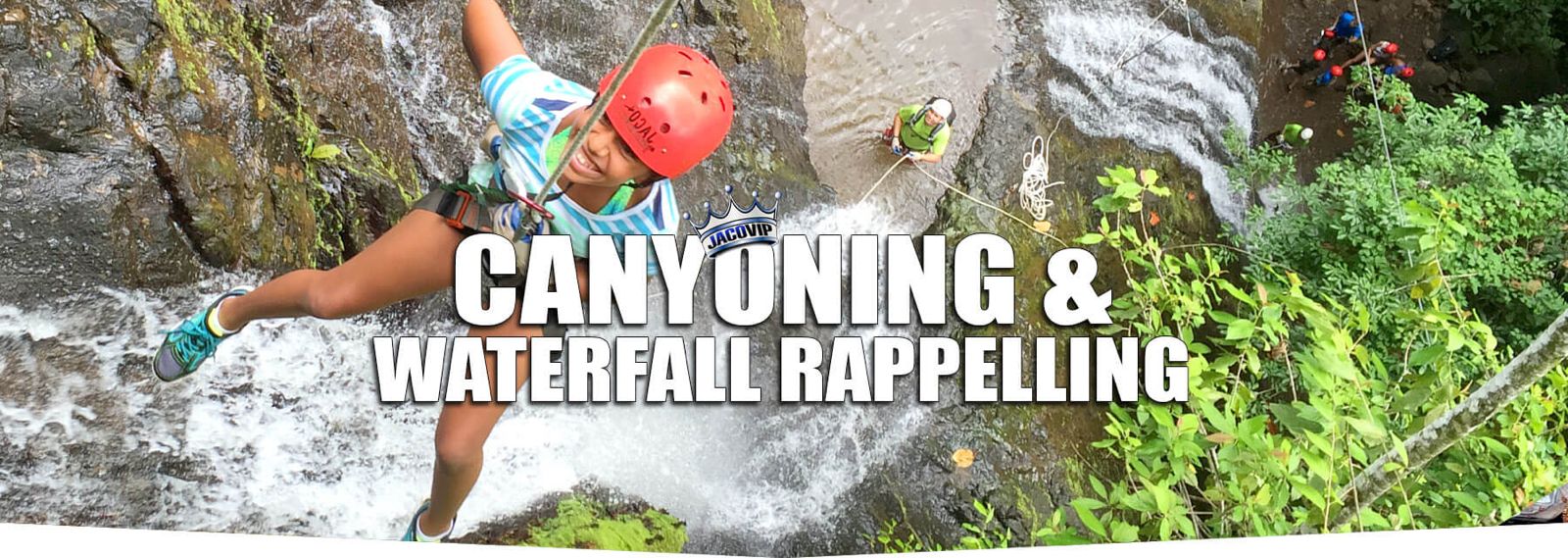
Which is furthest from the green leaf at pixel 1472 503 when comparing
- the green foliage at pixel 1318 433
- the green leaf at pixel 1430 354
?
the green leaf at pixel 1430 354

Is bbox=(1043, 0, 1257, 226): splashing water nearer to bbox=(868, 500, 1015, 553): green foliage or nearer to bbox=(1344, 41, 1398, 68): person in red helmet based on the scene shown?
bbox=(1344, 41, 1398, 68): person in red helmet

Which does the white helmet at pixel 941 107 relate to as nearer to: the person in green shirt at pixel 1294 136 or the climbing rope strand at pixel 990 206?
the climbing rope strand at pixel 990 206

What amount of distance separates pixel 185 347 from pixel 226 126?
459 millimetres

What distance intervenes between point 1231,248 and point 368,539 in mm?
2515

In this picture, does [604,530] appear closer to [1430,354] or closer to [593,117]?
[593,117]

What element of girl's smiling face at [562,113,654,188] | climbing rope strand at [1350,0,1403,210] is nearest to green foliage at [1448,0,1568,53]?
climbing rope strand at [1350,0,1403,210]

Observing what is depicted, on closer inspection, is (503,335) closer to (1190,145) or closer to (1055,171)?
(1055,171)

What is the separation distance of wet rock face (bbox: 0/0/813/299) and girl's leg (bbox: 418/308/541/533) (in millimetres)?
385

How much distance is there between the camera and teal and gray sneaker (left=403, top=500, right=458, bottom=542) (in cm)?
193

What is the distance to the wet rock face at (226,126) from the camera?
1.77 metres

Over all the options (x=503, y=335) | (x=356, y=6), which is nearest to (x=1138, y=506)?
(x=503, y=335)

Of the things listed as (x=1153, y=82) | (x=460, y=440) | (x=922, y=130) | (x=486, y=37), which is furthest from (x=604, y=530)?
(x=1153, y=82)

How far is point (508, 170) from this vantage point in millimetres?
1801

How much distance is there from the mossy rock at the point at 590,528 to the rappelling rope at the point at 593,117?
2.10ft
